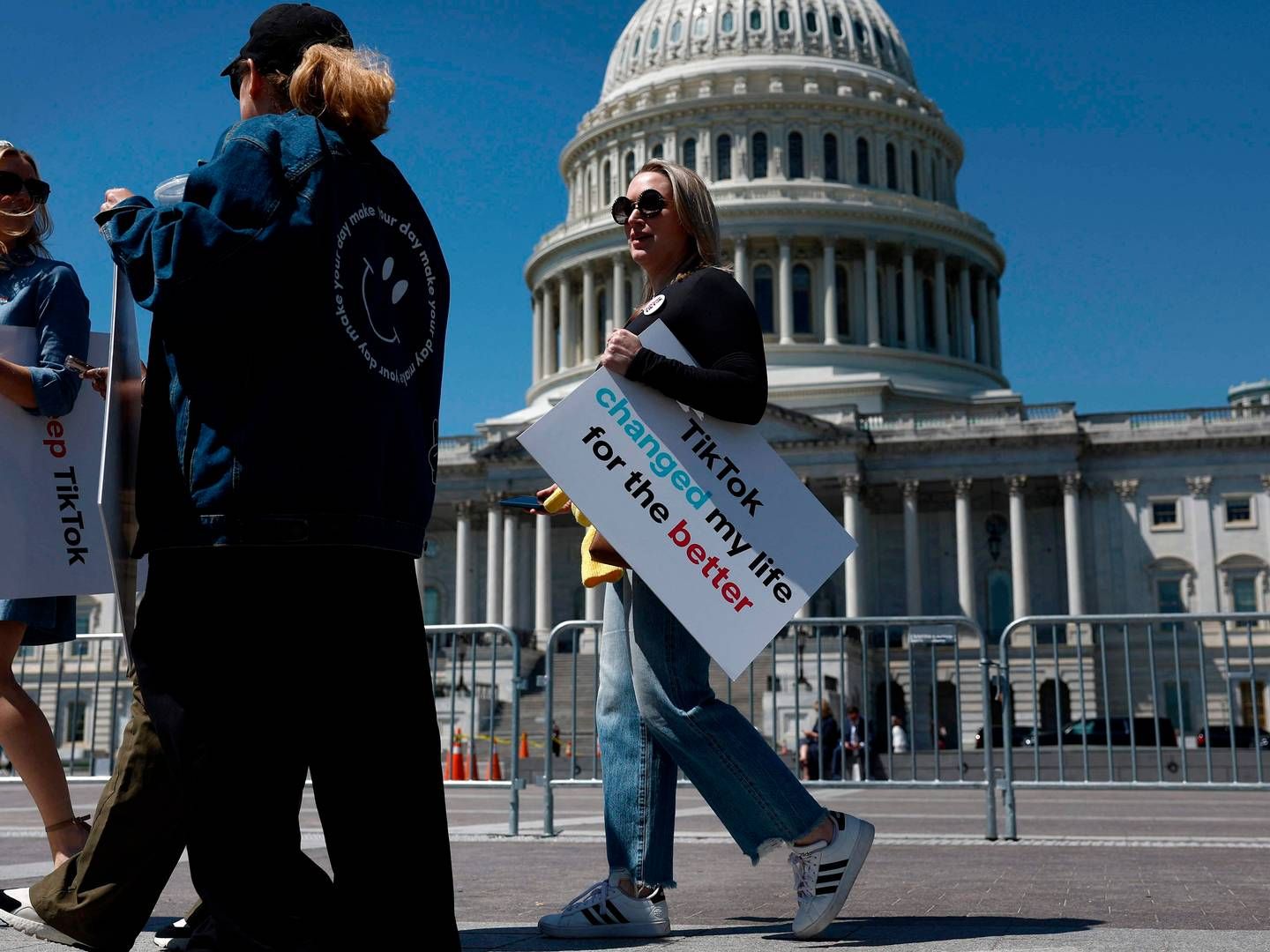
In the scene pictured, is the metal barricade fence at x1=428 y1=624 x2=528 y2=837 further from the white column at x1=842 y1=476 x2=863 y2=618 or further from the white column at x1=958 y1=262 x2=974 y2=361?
the white column at x1=958 y1=262 x2=974 y2=361

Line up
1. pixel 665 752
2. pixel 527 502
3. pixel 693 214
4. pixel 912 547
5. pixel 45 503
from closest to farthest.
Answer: pixel 45 503
pixel 665 752
pixel 693 214
pixel 527 502
pixel 912 547

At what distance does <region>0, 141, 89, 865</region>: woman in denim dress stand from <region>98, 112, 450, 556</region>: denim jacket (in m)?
1.71

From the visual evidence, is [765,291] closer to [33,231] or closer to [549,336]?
[549,336]

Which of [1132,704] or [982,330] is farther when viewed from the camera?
[982,330]

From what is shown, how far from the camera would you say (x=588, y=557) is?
5.34 metres

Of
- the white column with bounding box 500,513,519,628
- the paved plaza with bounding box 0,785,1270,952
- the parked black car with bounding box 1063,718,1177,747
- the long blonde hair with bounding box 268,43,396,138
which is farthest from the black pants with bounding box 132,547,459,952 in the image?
the white column with bounding box 500,513,519,628

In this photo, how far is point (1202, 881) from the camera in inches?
262

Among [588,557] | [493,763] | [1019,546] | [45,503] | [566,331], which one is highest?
[566,331]

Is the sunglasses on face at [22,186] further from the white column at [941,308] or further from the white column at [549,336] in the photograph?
the white column at [549,336]

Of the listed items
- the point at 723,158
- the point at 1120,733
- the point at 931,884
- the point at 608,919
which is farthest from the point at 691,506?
the point at 723,158

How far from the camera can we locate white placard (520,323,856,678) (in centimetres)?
472

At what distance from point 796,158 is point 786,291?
803 centimetres

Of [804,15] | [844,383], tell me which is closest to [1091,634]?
[844,383]

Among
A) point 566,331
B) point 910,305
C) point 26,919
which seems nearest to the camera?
point 26,919
